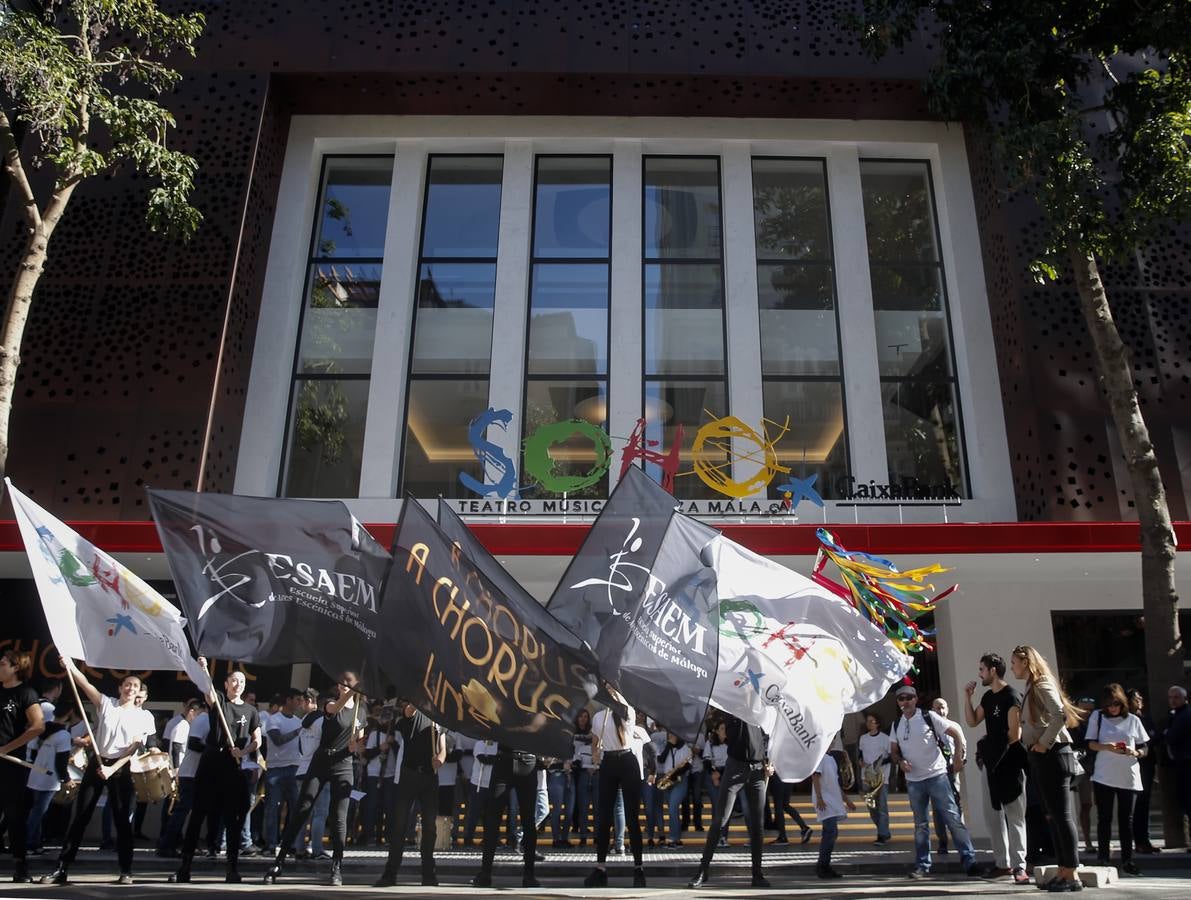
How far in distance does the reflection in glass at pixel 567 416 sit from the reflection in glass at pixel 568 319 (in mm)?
297

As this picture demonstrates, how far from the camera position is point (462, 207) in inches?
715

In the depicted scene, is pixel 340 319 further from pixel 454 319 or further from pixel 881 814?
pixel 881 814

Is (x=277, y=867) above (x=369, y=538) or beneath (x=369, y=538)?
beneath

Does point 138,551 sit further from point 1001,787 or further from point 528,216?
point 1001,787

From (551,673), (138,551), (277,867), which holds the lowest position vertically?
(277,867)

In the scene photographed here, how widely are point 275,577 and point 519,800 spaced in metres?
3.15

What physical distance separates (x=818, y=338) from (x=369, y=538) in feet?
38.8

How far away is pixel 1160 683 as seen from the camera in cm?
1066

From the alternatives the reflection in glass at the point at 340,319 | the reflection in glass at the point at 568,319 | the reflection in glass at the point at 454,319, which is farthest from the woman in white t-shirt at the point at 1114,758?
the reflection in glass at the point at 340,319

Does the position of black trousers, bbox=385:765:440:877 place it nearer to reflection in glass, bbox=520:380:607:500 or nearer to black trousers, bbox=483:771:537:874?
black trousers, bbox=483:771:537:874

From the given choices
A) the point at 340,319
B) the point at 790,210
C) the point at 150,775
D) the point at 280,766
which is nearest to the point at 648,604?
the point at 150,775

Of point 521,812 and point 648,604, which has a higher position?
point 648,604

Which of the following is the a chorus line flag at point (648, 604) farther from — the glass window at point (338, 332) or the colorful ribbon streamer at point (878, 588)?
the glass window at point (338, 332)

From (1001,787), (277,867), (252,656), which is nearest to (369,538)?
(252,656)
